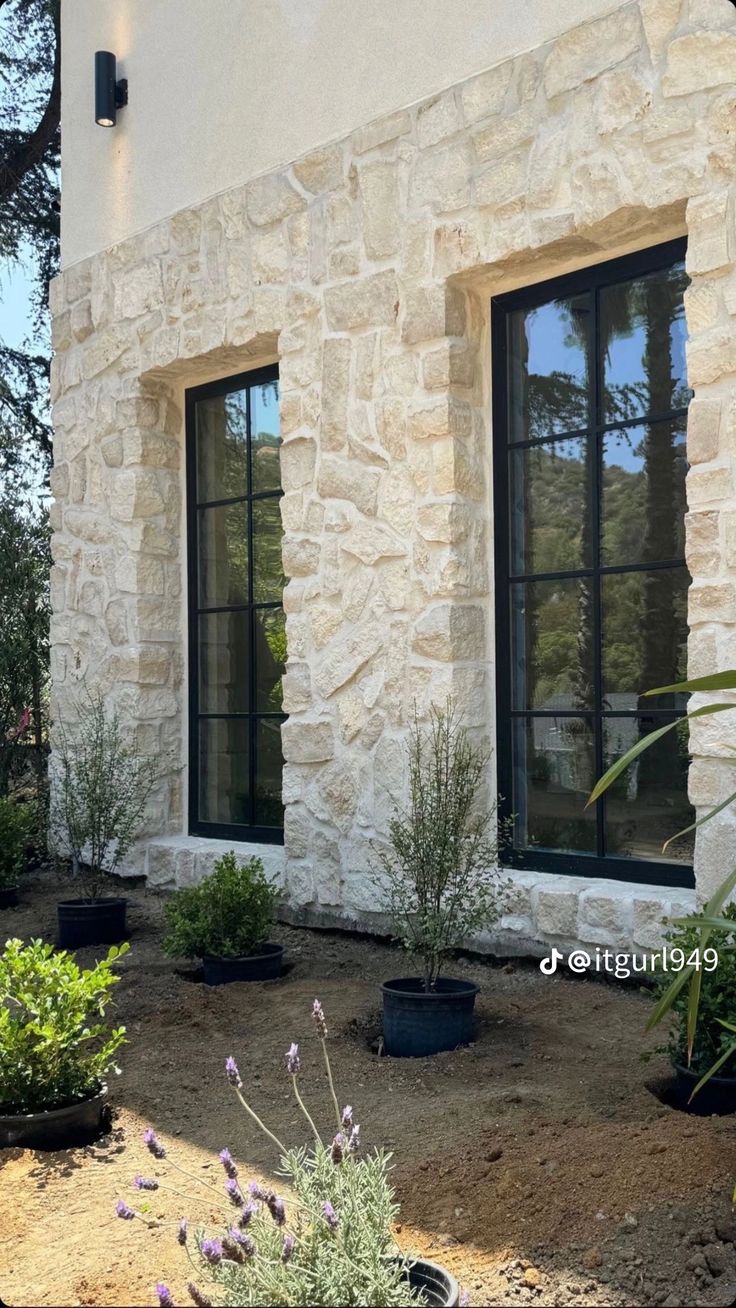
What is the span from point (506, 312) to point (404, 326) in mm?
376

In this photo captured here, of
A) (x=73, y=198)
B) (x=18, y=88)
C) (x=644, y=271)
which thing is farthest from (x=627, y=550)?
(x=18, y=88)

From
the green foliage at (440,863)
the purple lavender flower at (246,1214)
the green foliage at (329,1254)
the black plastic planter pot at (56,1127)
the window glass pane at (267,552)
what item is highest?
the window glass pane at (267,552)

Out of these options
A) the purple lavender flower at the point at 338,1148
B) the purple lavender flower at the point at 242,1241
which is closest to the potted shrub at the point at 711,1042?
the purple lavender flower at the point at 338,1148

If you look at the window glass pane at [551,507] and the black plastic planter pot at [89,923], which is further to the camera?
the black plastic planter pot at [89,923]

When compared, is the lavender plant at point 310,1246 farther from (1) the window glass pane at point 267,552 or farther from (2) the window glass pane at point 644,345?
(1) the window glass pane at point 267,552

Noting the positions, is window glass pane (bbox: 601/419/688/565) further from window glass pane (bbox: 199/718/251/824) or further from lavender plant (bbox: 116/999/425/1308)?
lavender plant (bbox: 116/999/425/1308)

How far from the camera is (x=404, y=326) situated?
4352mm

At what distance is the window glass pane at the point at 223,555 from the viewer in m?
5.56

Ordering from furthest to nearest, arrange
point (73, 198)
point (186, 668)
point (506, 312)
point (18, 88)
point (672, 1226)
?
point (18, 88) < point (73, 198) < point (186, 668) < point (506, 312) < point (672, 1226)

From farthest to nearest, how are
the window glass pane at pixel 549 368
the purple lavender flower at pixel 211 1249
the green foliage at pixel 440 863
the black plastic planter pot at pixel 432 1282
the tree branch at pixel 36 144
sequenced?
the tree branch at pixel 36 144, the window glass pane at pixel 549 368, the green foliage at pixel 440 863, the black plastic planter pot at pixel 432 1282, the purple lavender flower at pixel 211 1249

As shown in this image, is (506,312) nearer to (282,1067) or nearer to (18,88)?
(282,1067)

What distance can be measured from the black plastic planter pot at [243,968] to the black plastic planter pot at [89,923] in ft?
2.81

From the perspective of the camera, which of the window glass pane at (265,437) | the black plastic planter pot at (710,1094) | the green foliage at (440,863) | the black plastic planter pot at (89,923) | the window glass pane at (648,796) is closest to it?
the black plastic planter pot at (710,1094)

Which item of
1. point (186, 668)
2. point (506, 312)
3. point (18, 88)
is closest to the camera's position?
point (506, 312)
